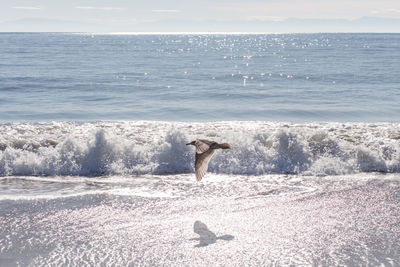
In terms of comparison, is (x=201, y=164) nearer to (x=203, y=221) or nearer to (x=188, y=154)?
(x=203, y=221)

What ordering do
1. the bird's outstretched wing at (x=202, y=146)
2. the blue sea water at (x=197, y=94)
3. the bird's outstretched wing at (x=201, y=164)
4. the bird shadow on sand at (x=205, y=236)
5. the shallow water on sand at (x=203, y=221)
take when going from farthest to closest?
the blue sea water at (x=197, y=94), the bird's outstretched wing at (x=202, y=146), the bird shadow on sand at (x=205, y=236), the bird's outstretched wing at (x=201, y=164), the shallow water on sand at (x=203, y=221)

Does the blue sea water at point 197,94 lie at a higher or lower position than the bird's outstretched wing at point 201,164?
lower

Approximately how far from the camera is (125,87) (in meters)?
31.0

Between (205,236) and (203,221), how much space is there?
0.71 meters

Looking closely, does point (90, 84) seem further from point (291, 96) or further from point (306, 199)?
point (306, 199)

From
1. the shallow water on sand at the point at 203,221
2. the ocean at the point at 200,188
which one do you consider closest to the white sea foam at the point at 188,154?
the ocean at the point at 200,188

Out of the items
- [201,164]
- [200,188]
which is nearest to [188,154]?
[200,188]

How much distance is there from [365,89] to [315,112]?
29.2 ft

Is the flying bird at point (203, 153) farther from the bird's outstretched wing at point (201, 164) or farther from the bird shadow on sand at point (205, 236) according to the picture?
the bird shadow on sand at point (205, 236)

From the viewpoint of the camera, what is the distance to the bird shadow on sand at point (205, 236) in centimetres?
780

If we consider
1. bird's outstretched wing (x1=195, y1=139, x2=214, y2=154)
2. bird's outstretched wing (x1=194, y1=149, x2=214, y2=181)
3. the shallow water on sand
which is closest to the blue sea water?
the shallow water on sand

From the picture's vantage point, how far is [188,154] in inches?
520

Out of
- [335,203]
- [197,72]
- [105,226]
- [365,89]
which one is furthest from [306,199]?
[197,72]

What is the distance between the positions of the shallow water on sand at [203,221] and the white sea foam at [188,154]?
643 millimetres
